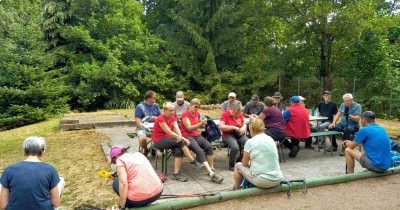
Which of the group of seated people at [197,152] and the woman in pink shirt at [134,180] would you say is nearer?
the group of seated people at [197,152]

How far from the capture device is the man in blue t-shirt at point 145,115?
674 cm

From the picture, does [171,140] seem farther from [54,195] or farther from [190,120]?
[54,195]

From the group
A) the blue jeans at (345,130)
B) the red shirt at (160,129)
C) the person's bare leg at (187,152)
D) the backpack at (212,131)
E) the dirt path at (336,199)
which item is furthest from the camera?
the blue jeans at (345,130)

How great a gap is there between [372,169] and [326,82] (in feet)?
46.3

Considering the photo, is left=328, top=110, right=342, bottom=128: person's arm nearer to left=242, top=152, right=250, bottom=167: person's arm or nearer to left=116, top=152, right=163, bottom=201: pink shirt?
left=242, top=152, right=250, bottom=167: person's arm

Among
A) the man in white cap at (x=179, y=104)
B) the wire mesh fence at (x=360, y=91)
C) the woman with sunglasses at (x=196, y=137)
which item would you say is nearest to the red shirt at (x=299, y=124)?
the woman with sunglasses at (x=196, y=137)

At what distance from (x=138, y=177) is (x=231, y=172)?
8.59 feet

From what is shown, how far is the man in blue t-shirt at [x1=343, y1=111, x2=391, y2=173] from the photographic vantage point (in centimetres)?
518

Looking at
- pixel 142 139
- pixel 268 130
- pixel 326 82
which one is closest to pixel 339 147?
pixel 268 130

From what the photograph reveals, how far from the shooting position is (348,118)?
7.63 m

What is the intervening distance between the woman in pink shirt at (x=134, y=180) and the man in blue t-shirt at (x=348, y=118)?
16.0ft

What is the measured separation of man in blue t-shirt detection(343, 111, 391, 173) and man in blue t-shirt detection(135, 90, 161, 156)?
362 cm

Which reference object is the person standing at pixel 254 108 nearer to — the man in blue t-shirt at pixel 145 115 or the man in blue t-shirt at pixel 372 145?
the man in blue t-shirt at pixel 145 115

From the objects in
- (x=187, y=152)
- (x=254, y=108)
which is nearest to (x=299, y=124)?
(x=254, y=108)
